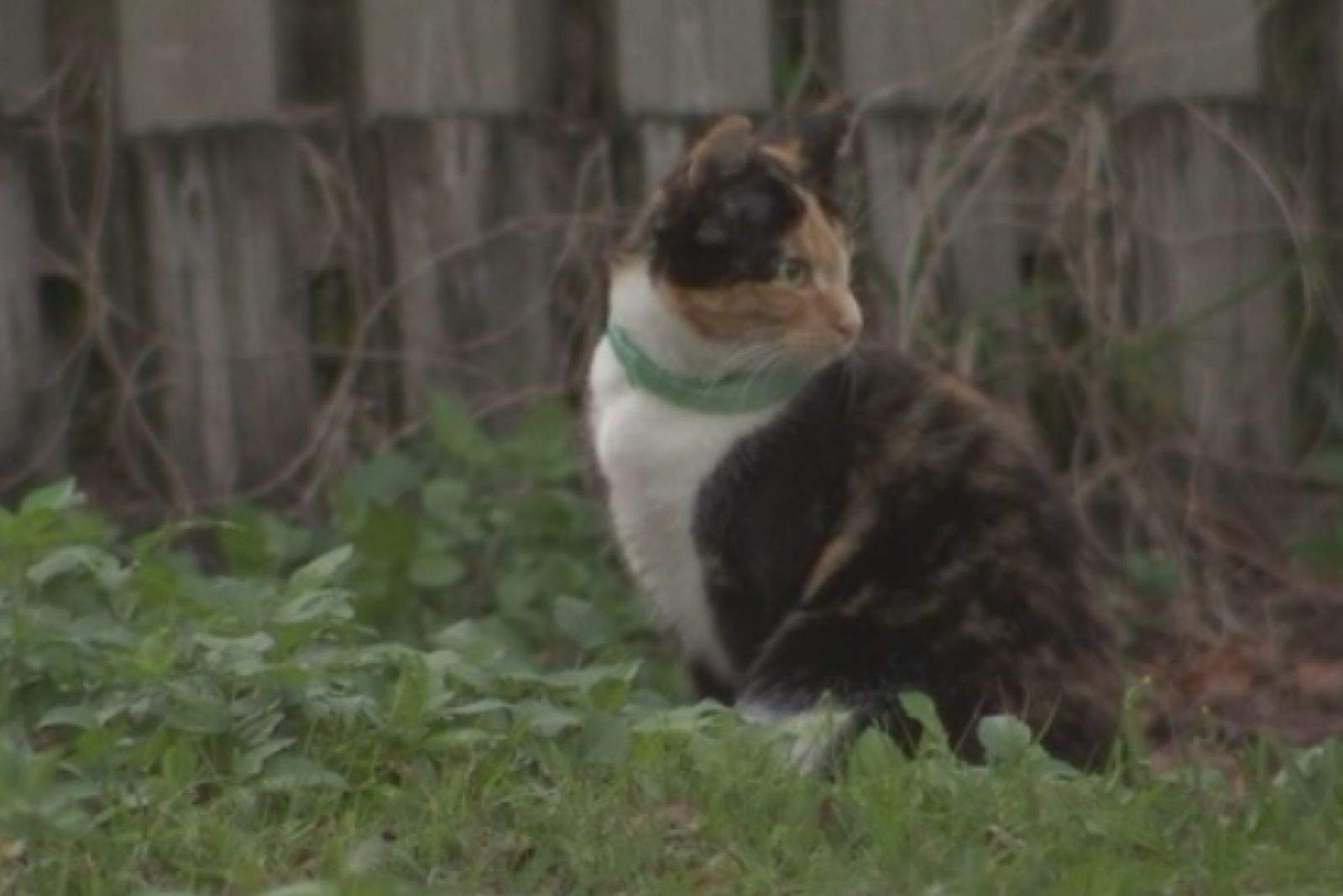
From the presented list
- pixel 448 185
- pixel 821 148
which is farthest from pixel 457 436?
pixel 821 148

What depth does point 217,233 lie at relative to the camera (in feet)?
23.8

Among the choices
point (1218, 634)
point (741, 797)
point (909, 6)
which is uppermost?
point (909, 6)

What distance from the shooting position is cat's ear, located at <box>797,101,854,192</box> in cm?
600

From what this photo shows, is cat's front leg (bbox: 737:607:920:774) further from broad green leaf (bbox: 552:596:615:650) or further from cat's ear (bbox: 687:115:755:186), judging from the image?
cat's ear (bbox: 687:115:755:186)

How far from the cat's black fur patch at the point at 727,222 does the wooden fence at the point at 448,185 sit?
52.1 inches

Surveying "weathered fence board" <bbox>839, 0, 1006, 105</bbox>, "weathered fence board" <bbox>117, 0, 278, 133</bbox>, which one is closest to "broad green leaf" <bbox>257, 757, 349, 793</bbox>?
"weathered fence board" <bbox>117, 0, 278, 133</bbox>

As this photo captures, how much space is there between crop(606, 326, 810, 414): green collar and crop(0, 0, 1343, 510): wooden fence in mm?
1247

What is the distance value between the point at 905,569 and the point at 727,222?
66 centimetres

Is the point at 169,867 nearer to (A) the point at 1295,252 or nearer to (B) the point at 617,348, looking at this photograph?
(B) the point at 617,348

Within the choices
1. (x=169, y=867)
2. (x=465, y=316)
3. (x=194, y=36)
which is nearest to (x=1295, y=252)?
(x=465, y=316)

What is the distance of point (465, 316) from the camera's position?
732cm

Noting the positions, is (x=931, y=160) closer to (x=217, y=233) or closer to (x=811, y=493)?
(x=217, y=233)

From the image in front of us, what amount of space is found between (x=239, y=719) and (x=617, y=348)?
4.85 ft

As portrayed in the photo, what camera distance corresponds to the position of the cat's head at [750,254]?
575cm
